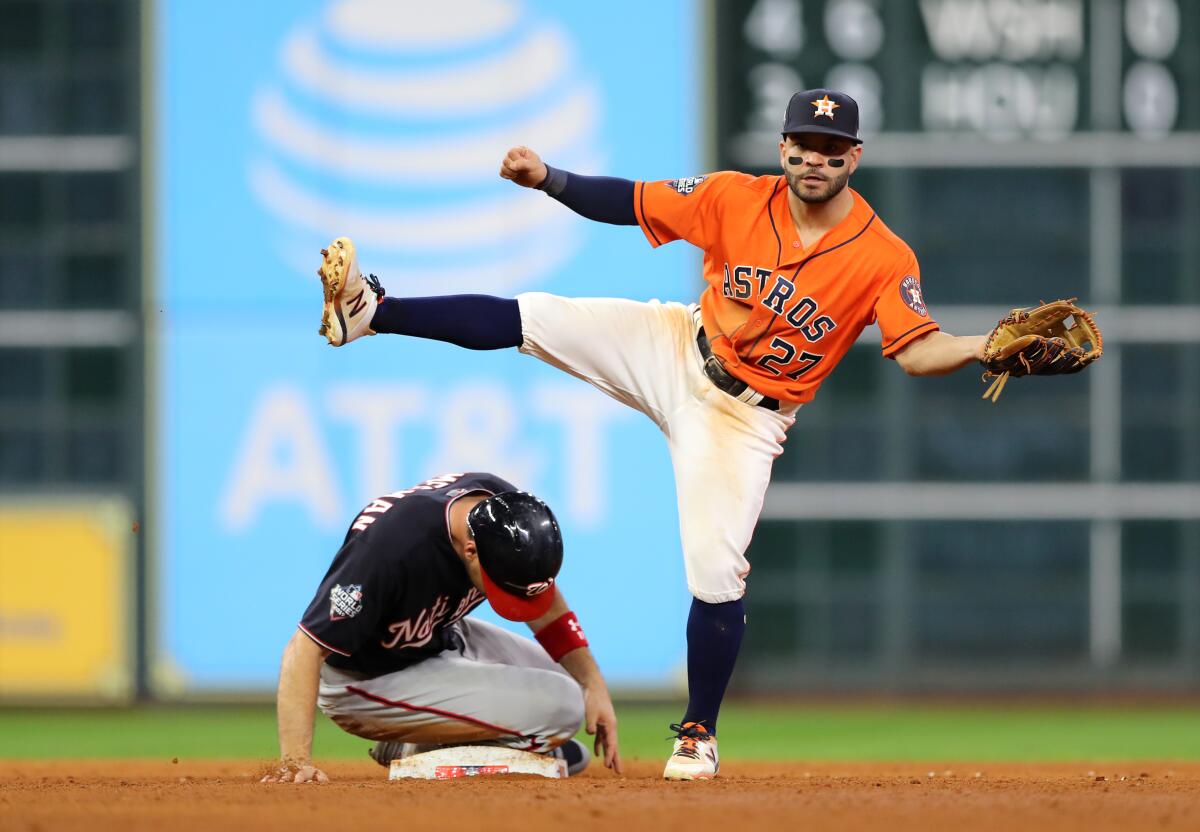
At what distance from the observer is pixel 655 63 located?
9188mm

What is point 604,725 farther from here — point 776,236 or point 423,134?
point 423,134

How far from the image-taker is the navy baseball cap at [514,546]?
4195 millimetres

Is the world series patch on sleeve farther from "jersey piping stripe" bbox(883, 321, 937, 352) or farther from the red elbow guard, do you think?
the red elbow guard

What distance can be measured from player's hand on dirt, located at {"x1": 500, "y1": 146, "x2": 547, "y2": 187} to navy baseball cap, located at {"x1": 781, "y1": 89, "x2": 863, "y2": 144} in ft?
2.19

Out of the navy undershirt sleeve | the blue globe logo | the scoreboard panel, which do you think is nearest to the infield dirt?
the navy undershirt sleeve

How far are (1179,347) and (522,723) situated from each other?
5.53m

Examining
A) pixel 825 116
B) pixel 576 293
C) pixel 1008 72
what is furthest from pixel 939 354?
pixel 1008 72

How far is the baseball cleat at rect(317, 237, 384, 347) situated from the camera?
14.4ft

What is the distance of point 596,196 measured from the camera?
15.3 ft

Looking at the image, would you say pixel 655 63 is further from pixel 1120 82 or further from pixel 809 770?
pixel 809 770

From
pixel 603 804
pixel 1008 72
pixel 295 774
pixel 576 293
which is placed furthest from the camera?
pixel 576 293

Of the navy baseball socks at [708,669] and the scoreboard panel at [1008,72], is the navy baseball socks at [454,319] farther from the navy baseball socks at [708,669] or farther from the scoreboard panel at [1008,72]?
the scoreboard panel at [1008,72]

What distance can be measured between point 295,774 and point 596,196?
1.73m

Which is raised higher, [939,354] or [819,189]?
[819,189]
